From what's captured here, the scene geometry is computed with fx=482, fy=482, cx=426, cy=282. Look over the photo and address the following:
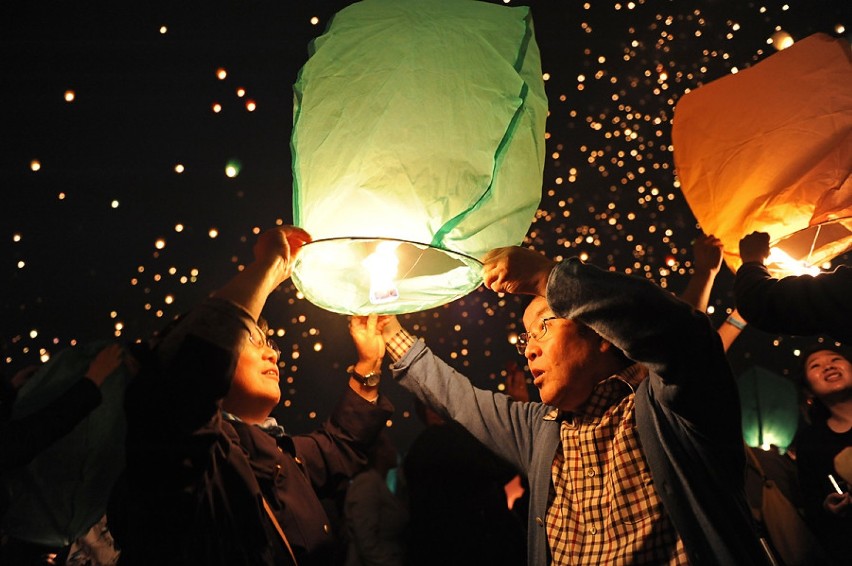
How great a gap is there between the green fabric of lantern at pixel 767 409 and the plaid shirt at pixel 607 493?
6215 millimetres

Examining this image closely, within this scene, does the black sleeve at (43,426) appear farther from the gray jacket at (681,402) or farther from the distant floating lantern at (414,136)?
the gray jacket at (681,402)

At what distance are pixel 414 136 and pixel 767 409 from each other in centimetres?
786

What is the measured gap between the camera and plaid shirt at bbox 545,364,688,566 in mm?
1452

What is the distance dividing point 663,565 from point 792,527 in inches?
86.1

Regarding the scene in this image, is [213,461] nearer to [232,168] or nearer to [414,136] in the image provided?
[414,136]

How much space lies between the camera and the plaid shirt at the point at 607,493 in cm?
145

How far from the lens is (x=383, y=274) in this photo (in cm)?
171

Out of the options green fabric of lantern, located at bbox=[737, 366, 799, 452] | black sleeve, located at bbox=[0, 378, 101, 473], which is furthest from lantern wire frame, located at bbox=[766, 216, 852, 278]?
green fabric of lantern, located at bbox=[737, 366, 799, 452]

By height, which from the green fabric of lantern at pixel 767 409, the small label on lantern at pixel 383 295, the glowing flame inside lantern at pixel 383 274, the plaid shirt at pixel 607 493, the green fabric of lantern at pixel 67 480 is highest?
the glowing flame inside lantern at pixel 383 274

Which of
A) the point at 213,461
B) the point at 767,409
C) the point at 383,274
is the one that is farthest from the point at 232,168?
the point at 767,409

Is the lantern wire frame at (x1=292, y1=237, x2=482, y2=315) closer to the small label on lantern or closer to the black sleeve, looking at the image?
the small label on lantern

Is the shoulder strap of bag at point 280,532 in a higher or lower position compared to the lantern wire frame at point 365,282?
lower

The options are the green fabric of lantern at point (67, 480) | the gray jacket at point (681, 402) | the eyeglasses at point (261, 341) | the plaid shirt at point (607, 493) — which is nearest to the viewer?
the gray jacket at point (681, 402)

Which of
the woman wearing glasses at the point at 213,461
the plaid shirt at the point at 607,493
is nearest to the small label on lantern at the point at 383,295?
the woman wearing glasses at the point at 213,461
